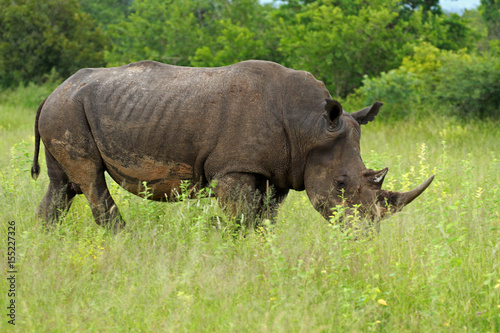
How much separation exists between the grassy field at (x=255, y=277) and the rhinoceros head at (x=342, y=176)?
0.76 ft

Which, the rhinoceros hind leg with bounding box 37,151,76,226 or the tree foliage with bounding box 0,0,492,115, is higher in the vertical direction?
the rhinoceros hind leg with bounding box 37,151,76,226

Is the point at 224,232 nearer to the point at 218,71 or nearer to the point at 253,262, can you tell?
the point at 253,262

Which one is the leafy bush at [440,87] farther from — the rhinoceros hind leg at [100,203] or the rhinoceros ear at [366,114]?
the rhinoceros hind leg at [100,203]

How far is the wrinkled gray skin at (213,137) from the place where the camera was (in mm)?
5277

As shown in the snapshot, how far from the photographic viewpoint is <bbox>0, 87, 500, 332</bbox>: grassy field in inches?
149

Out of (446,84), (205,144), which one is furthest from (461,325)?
(446,84)

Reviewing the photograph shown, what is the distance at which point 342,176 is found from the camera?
5.36 m

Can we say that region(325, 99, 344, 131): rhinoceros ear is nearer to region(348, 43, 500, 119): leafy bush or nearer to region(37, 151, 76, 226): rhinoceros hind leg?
region(37, 151, 76, 226): rhinoceros hind leg

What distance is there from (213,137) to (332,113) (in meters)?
1.02

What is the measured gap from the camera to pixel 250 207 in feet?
17.4

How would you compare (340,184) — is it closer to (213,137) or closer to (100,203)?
(213,137)

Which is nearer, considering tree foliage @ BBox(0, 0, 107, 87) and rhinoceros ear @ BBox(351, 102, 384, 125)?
rhinoceros ear @ BBox(351, 102, 384, 125)

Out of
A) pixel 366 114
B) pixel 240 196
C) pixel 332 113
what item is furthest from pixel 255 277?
pixel 366 114

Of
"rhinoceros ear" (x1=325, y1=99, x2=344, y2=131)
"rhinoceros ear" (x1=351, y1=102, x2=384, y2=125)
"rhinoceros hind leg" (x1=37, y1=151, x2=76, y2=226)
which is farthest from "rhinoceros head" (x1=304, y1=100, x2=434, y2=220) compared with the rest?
"rhinoceros hind leg" (x1=37, y1=151, x2=76, y2=226)
